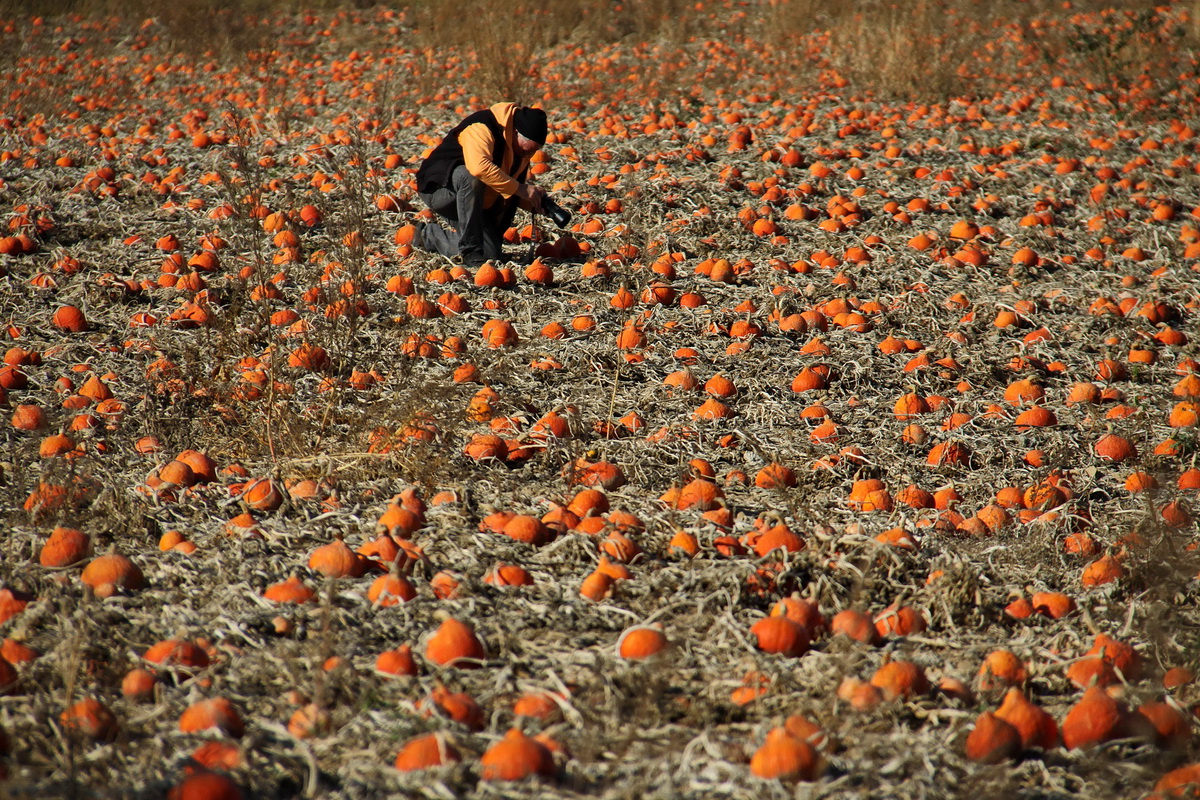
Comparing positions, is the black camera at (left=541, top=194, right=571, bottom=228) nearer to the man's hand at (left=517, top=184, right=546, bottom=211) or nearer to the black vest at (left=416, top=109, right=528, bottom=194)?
the man's hand at (left=517, top=184, right=546, bottom=211)

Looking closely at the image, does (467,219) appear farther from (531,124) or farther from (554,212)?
(531,124)

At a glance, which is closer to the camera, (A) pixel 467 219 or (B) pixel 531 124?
(B) pixel 531 124

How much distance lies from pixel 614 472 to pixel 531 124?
264 centimetres

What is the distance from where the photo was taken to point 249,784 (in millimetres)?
2049

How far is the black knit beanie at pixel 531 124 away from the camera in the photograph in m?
5.30

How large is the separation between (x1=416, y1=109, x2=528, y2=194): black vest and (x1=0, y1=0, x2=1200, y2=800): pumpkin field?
0.31 meters

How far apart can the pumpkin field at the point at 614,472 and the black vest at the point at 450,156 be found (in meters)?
0.31

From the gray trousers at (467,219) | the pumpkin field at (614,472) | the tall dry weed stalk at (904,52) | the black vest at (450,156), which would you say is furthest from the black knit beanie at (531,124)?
the tall dry weed stalk at (904,52)

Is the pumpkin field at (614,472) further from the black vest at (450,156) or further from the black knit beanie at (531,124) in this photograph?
the black knit beanie at (531,124)

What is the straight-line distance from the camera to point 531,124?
17.4 feet

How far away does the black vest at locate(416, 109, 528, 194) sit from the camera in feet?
17.7

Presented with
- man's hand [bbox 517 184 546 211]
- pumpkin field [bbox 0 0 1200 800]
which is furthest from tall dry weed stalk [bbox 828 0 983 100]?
man's hand [bbox 517 184 546 211]

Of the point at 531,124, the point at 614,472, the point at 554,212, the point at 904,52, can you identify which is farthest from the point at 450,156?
the point at 904,52

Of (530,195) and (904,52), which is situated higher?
(904,52)
